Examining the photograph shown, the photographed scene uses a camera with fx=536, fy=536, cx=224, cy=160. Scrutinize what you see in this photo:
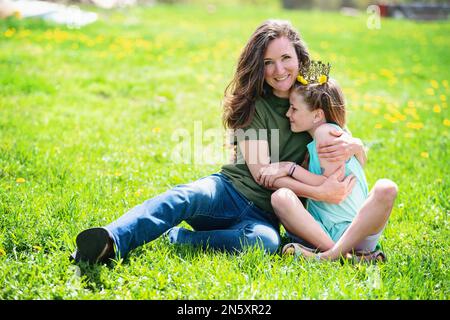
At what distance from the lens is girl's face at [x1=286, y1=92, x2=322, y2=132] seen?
2.91 meters

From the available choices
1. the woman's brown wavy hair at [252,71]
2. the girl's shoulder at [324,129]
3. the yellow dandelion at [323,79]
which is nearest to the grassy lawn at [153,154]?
the girl's shoulder at [324,129]

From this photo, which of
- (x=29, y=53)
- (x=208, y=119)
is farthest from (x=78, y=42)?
(x=208, y=119)

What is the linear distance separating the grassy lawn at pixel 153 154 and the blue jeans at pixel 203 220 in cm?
10

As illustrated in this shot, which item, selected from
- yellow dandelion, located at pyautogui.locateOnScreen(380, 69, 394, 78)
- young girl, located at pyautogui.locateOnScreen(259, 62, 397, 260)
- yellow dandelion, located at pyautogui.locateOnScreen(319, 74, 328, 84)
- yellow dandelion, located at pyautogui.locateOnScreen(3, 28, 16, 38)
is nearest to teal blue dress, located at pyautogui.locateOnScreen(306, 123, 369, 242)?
young girl, located at pyautogui.locateOnScreen(259, 62, 397, 260)

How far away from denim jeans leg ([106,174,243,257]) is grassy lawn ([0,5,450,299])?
13cm

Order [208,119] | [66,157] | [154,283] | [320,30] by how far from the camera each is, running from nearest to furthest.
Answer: [154,283]
[66,157]
[208,119]
[320,30]

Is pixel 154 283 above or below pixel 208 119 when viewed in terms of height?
below

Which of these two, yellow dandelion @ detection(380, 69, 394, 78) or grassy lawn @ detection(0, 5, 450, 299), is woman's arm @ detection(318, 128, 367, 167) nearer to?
grassy lawn @ detection(0, 5, 450, 299)

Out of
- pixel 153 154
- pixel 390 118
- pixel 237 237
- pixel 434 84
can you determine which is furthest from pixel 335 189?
pixel 434 84

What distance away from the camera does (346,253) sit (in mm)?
2668

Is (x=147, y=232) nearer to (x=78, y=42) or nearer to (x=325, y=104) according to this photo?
(x=325, y=104)

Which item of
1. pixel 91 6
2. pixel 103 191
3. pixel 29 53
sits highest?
pixel 91 6

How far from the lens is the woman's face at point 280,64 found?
297cm
